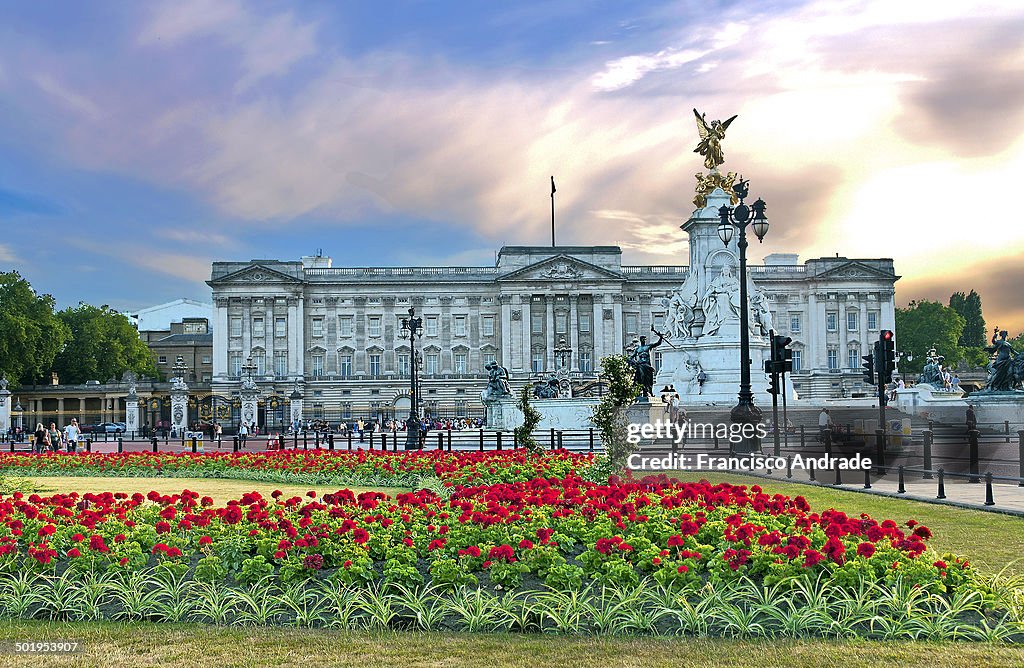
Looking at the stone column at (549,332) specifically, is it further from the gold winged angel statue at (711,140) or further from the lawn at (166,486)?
the lawn at (166,486)

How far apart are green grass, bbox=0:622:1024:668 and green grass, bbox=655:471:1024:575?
276 centimetres

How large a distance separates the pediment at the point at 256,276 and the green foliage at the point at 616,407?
83.6 m

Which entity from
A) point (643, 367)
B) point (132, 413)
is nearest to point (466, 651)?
point (643, 367)

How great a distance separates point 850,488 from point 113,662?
45.5 feet

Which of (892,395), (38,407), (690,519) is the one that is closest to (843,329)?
(892,395)

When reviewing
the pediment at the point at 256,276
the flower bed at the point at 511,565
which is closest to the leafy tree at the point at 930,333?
the pediment at the point at 256,276

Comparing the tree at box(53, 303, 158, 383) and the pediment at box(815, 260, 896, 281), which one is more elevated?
the pediment at box(815, 260, 896, 281)

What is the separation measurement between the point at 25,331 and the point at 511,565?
86308mm

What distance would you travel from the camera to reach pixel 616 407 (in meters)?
16.7

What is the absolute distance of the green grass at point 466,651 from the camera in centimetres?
691

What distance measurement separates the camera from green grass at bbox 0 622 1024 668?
6914 mm

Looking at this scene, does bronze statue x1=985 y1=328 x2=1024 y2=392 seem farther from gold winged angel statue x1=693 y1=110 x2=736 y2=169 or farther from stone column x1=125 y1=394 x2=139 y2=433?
stone column x1=125 y1=394 x2=139 y2=433

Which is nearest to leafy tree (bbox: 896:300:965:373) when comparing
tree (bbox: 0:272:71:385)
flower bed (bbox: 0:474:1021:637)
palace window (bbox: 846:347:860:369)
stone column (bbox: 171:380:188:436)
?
palace window (bbox: 846:347:860:369)

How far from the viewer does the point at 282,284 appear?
319 feet
